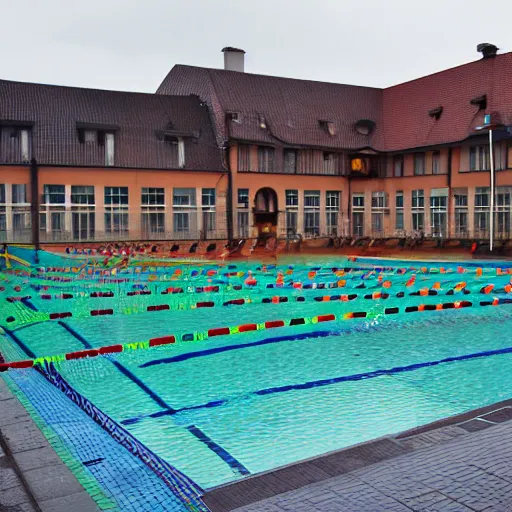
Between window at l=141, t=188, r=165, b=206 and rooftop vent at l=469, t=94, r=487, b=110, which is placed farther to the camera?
window at l=141, t=188, r=165, b=206

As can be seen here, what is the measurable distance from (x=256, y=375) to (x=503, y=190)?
2708 centimetres

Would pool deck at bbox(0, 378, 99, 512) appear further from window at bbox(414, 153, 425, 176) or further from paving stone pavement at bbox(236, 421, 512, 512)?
window at bbox(414, 153, 425, 176)

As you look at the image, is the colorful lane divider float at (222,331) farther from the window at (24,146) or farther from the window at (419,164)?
the window at (419,164)

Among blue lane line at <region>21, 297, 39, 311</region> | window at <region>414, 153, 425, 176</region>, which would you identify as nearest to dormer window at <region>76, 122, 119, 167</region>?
window at <region>414, 153, 425, 176</region>

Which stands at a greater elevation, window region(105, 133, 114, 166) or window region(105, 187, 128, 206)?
window region(105, 133, 114, 166)

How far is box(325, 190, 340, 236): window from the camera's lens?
38463 millimetres

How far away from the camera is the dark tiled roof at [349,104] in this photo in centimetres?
3456

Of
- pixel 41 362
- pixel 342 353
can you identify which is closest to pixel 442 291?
pixel 342 353

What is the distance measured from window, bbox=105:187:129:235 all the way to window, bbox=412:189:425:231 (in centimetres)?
1662

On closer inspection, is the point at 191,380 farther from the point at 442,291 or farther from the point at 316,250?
the point at 316,250

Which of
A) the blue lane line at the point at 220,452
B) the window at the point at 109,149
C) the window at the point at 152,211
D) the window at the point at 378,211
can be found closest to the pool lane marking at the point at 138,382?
the blue lane line at the point at 220,452

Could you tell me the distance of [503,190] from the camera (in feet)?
106

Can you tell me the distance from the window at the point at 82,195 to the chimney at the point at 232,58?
14.5 metres

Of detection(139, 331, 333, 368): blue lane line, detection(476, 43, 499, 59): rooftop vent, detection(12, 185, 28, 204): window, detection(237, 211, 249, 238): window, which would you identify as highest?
detection(476, 43, 499, 59): rooftop vent
